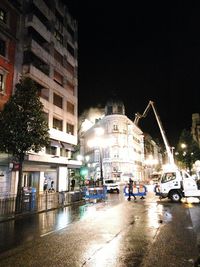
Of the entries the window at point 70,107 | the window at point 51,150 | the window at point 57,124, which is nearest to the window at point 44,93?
the window at point 57,124

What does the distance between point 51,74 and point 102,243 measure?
25.9 meters

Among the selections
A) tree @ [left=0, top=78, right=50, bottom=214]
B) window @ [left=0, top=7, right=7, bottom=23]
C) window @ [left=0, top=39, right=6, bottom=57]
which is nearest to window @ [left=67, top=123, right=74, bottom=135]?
window @ [left=0, top=39, right=6, bottom=57]

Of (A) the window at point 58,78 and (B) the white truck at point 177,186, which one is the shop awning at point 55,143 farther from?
(B) the white truck at point 177,186

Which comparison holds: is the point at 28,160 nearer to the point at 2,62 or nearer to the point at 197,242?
the point at 2,62

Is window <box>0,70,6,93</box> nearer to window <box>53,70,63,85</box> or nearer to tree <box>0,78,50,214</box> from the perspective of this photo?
tree <box>0,78,50,214</box>

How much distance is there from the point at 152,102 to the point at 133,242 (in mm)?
62704

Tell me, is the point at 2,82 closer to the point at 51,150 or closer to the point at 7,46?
the point at 7,46

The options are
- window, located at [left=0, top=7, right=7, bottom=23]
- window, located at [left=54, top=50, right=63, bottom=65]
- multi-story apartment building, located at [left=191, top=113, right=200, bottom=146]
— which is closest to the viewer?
window, located at [left=0, top=7, right=7, bottom=23]

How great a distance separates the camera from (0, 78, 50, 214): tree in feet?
51.2

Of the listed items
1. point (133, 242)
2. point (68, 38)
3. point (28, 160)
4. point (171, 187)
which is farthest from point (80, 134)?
point (133, 242)

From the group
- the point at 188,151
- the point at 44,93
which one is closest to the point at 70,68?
the point at 44,93

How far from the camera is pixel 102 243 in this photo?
7461 mm

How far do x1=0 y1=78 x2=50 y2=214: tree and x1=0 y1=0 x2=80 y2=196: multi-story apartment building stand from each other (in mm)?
7454

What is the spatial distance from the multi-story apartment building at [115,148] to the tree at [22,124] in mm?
40540
